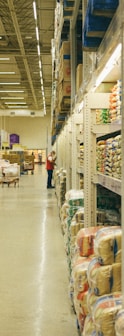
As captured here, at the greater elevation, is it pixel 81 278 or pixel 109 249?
pixel 109 249

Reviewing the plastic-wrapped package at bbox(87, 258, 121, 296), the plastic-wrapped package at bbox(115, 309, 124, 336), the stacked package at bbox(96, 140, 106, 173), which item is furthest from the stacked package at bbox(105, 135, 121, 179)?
the plastic-wrapped package at bbox(115, 309, 124, 336)

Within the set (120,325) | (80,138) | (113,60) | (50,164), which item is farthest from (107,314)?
(50,164)

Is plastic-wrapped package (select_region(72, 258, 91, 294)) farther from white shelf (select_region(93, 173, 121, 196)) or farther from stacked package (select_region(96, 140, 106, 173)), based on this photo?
stacked package (select_region(96, 140, 106, 173))

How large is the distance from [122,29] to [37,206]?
29.7 feet

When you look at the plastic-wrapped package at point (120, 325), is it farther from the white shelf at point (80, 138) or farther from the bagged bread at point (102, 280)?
the white shelf at point (80, 138)

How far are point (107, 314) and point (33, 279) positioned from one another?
274 cm

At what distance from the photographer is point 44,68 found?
63.9ft

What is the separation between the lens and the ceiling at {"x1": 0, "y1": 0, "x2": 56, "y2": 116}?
1170 centimetres

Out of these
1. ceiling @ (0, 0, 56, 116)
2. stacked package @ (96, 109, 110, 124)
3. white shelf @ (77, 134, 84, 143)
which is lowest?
white shelf @ (77, 134, 84, 143)

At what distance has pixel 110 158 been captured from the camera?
266 cm

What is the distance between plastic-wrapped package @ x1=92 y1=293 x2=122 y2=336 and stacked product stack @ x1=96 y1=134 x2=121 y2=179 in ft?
2.49

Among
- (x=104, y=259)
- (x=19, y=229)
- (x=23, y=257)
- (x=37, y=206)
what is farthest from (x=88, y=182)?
(x=37, y=206)

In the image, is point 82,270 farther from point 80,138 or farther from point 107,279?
point 80,138

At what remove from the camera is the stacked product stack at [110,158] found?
2450mm
